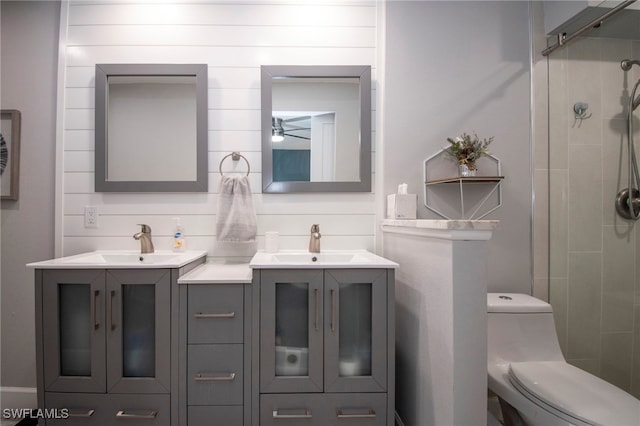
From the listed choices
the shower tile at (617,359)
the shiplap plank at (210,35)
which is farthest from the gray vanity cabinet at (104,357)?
the shower tile at (617,359)

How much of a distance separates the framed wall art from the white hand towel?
1255 mm

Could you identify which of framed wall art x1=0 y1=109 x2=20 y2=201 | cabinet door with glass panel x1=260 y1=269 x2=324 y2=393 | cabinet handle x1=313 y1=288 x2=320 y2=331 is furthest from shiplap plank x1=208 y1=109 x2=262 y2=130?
framed wall art x1=0 y1=109 x2=20 y2=201

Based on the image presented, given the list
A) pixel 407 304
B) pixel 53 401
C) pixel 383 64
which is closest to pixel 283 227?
pixel 407 304

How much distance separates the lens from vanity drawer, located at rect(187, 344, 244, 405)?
1.17 meters

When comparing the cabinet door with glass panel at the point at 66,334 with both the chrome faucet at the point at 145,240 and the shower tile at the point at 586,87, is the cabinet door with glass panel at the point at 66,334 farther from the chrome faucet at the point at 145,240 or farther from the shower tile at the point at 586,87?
the shower tile at the point at 586,87

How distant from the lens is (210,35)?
1617 millimetres

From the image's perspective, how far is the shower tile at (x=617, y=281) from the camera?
4.64 feet

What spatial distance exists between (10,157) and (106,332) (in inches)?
51.5

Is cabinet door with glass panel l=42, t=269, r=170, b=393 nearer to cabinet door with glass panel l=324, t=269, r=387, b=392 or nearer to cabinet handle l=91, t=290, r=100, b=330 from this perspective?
cabinet handle l=91, t=290, r=100, b=330

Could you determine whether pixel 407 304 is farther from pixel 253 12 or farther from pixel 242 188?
pixel 253 12

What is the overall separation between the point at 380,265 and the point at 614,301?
138 cm

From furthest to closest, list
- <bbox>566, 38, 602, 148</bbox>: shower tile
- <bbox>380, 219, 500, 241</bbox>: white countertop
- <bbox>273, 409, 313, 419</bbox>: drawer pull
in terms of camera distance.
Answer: <bbox>566, 38, 602, 148</bbox>: shower tile < <bbox>273, 409, 313, 419</bbox>: drawer pull < <bbox>380, 219, 500, 241</bbox>: white countertop

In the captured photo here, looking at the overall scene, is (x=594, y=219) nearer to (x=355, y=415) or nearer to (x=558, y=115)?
(x=558, y=115)

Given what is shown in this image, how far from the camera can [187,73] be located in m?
1.58
